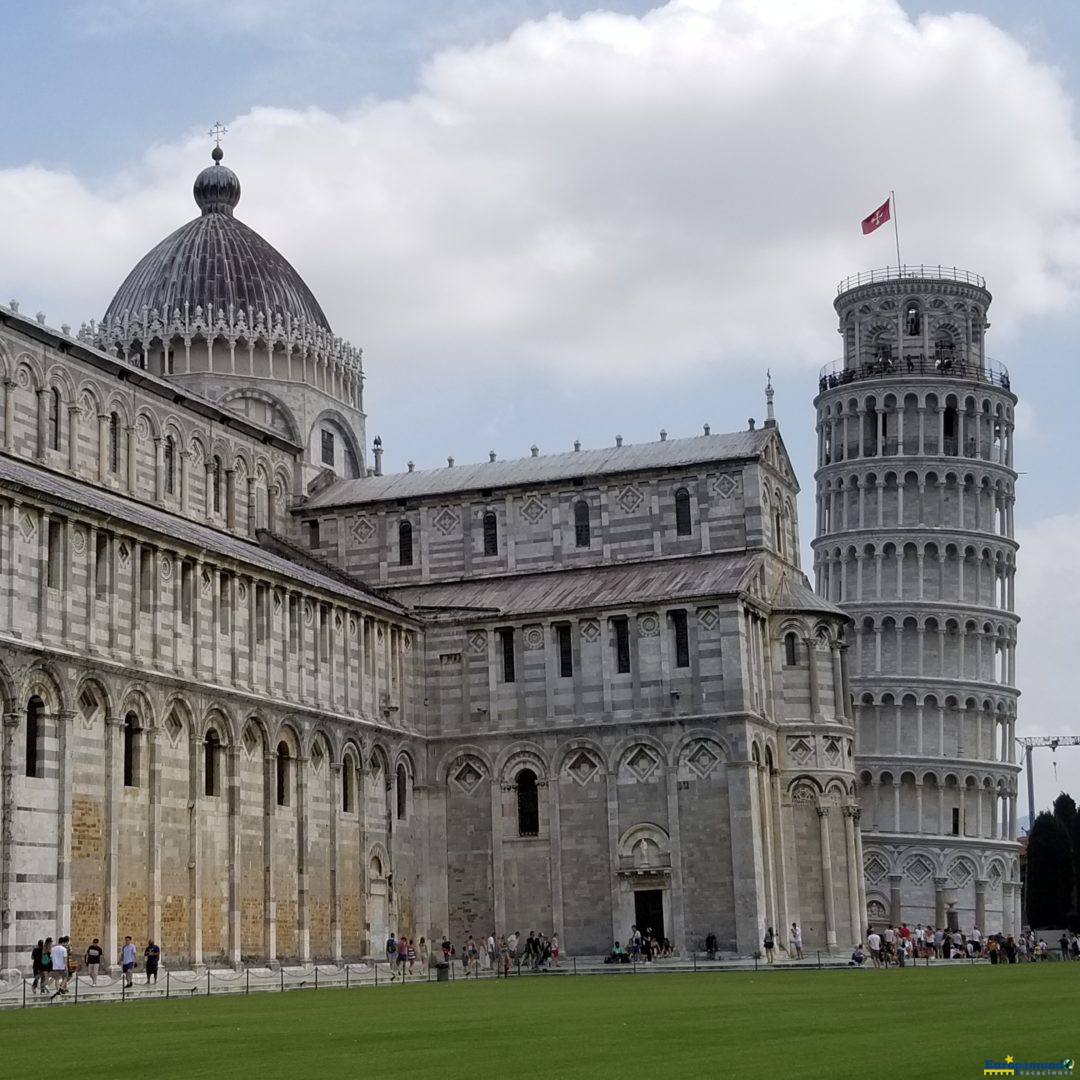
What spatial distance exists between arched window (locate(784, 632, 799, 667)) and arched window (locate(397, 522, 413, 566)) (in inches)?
569

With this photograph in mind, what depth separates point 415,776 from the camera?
6819 centimetres

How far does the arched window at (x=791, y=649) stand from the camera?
69.5m

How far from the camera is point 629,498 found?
71875 mm

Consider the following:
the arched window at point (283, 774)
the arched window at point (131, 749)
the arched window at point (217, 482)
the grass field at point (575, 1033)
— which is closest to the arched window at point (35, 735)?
the arched window at point (131, 749)

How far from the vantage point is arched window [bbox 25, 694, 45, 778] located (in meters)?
48.2

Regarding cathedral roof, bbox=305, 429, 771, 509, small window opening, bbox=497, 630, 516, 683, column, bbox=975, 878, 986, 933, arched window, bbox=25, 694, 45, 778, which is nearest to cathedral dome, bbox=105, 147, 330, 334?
cathedral roof, bbox=305, 429, 771, 509

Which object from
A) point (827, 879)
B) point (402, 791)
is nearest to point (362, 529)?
point (402, 791)

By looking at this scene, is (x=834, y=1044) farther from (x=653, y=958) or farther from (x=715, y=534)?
(x=715, y=534)

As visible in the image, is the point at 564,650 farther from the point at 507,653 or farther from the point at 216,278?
the point at 216,278

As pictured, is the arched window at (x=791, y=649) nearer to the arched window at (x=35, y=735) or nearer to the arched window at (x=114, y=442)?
the arched window at (x=114, y=442)

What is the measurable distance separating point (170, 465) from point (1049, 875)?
182 ft

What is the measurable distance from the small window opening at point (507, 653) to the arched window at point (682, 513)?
7.37m

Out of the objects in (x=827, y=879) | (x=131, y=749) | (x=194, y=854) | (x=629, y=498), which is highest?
(x=629, y=498)

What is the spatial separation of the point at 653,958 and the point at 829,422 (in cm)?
5219
